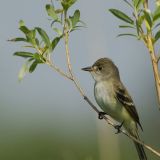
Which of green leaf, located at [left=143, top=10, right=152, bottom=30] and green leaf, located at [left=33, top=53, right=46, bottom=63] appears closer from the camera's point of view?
green leaf, located at [left=143, top=10, right=152, bottom=30]

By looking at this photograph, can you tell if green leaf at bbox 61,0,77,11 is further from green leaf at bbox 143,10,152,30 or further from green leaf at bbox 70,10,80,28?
green leaf at bbox 143,10,152,30

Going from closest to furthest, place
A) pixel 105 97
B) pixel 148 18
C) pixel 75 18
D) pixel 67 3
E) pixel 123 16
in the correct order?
pixel 148 18, pixel 123 16, pixel 67 3, pixel 75 18, pixel 105 97

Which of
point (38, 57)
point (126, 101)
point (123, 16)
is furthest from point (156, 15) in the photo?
point (126, 101)

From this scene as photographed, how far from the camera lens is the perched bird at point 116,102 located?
7.56 meters

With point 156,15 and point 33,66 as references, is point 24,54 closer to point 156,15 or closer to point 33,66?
point 33,66

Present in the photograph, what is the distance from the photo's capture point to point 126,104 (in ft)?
25.2

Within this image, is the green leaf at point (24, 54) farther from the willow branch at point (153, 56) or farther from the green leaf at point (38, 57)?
the willow branch at point (153, 56)

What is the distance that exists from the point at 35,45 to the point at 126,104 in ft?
9.81

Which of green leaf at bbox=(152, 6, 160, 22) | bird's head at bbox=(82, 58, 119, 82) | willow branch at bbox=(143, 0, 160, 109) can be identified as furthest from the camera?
bird's head at bbox=(82, 58, 119, 82)

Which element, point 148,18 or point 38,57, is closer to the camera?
point 148,18

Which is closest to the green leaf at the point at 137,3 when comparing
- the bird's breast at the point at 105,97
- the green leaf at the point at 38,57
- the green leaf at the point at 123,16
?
the green leaf at the point at 123,16

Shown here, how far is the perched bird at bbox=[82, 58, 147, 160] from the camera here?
298 inches

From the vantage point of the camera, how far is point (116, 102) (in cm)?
766

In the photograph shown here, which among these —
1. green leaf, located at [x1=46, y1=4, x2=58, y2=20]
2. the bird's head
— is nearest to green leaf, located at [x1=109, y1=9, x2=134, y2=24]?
green leaf, located at [x1=46, y1=4, x2=58, y2=20]
